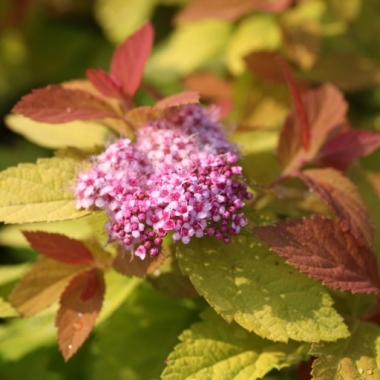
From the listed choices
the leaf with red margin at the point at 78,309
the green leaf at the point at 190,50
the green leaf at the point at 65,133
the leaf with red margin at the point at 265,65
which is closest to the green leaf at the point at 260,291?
the leaf with red margin at the point at 78,309

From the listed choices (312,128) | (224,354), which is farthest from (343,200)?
(224,354)

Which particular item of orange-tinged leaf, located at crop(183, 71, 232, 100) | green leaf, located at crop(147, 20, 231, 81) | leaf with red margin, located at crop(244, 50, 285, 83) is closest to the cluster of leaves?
leaf with red margin, located at crop(244, 50, 285, 83)

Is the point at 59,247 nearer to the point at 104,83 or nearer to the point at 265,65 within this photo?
the point at 104,83

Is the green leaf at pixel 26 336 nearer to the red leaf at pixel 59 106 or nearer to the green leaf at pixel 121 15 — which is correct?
the red leaf at pixel 59 106

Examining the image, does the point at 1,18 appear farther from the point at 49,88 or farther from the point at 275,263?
the point at 275,263

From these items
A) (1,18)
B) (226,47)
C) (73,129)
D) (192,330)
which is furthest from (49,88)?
(1,18)
